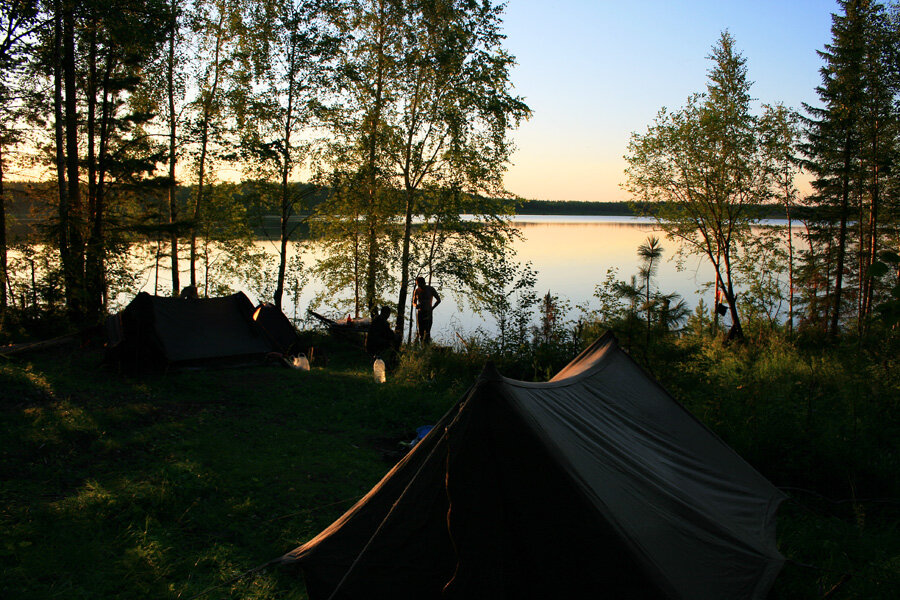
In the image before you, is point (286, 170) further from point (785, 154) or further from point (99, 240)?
point (785, 154)

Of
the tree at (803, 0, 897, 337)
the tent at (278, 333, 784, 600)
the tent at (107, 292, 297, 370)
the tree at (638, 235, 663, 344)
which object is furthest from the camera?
the tree at (803, 0, 897, 337)

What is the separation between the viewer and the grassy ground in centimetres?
382

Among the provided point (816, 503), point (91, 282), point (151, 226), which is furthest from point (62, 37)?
point (816, 503)

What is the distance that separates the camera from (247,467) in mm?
5773

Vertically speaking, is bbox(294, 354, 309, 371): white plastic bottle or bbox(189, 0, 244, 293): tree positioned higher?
bbox(189, 0, 244, 293): tree

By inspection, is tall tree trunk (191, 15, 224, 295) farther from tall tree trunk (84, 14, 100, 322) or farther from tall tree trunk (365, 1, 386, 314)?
tall tree trunk (365, 1, 386, 314)

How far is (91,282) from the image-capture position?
1245cm

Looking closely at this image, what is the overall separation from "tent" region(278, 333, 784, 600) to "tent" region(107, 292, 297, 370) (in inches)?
279

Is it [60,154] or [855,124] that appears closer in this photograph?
[60,154]

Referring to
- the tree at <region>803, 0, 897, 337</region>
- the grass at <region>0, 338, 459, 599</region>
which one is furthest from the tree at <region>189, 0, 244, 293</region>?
the tree at <region>803, 0, 897, 337</region>

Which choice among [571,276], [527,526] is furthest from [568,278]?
[527,526]

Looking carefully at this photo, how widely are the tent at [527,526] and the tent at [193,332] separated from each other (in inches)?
279

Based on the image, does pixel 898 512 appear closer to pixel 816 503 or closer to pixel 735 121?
pixel 816 503

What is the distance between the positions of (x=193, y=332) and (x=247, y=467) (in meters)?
5.14
